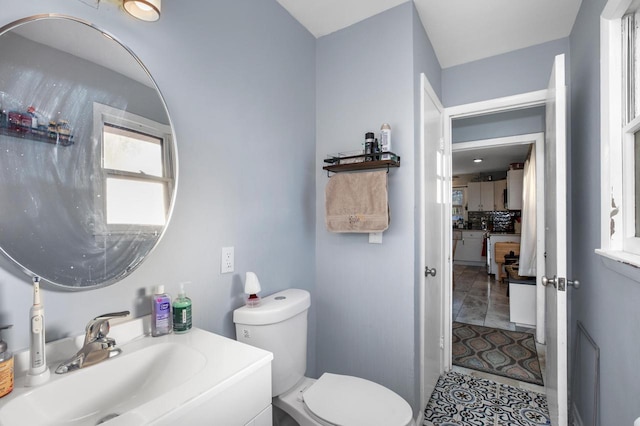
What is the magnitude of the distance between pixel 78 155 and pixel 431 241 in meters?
1.90

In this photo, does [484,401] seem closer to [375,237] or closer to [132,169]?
[375,237]

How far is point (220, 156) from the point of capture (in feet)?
4.53

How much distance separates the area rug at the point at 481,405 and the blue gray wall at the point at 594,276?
30 centimetres

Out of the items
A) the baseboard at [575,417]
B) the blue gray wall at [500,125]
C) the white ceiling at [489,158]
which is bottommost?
the baseboard at [575,417]

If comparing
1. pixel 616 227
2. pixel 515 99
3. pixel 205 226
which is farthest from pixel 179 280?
pixel 515 99

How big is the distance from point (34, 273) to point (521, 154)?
6.26m

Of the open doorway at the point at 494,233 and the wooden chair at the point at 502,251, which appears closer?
the open doorway at the point at 494,233

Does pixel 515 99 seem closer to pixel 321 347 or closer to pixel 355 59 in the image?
pixel 355 59

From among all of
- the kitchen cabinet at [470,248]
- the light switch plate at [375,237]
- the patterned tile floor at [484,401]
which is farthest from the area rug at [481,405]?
the kitchen cabinet at [470,248]

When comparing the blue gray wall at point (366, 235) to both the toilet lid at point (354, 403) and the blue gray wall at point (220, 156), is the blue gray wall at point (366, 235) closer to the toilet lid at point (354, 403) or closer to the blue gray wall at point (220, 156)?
the blue gray wall at point (220, 156)

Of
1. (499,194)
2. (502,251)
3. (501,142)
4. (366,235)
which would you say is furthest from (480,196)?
(366,235)

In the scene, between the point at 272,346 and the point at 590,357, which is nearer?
the point at 272,346

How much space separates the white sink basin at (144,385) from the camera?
69 centimetres

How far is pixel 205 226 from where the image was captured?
131 centimetres
